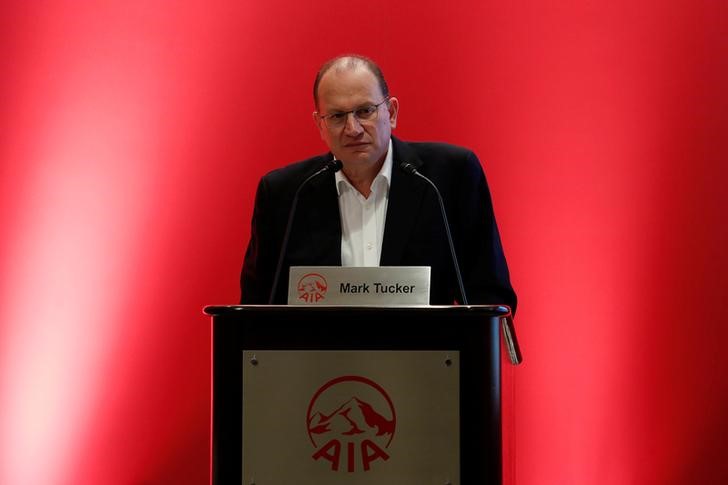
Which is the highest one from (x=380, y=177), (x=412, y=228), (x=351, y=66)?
(x=351, y=66)

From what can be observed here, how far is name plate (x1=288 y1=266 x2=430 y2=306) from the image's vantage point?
5.08 ft

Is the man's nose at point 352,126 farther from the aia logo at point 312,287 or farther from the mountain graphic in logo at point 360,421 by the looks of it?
the mountain graphic in logo at point 360,421

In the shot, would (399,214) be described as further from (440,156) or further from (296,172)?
(296,172)

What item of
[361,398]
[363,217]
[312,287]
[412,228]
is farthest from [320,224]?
[361,398]

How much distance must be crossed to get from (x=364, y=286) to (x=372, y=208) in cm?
65

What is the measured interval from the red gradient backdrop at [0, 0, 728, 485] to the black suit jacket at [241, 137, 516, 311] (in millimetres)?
541

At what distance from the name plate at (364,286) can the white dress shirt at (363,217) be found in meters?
0.53

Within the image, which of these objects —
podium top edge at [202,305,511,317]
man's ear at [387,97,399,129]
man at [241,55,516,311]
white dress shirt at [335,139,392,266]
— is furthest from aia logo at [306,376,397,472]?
man's ear at [387,97,399,129]

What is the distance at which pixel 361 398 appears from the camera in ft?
4.49

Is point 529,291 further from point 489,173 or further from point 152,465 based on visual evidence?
point 152,465

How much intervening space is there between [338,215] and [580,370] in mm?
976

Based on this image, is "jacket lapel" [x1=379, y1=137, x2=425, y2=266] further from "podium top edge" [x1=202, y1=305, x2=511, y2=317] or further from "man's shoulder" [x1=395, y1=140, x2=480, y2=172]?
"podium top edge" [x1=202, y1=305, x2=511, y2=317]

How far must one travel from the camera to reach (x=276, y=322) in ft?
4.62

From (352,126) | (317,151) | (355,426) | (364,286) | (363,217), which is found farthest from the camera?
(317,151)
